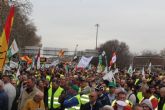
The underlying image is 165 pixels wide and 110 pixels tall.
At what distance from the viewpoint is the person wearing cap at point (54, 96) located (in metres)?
12.8

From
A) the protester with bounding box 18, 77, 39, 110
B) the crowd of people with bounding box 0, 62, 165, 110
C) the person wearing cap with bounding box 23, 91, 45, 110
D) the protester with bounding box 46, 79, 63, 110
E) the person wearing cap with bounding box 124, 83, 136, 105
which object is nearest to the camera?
the crowd of people with bounding box 0, 62, 165, 110

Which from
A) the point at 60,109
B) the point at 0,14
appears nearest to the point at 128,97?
the point at 60,109

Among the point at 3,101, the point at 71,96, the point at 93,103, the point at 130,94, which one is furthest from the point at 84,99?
the point at 130,94

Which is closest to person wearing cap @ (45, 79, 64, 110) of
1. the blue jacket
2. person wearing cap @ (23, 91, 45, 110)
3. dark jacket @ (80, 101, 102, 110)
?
the blue jacket

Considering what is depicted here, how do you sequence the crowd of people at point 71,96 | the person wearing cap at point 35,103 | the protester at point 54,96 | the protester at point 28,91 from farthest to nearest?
the protester at point 54,96 < the protester at point 28,91 < the person wearing cap at point 35,103 < the crowd of people at point 71,96

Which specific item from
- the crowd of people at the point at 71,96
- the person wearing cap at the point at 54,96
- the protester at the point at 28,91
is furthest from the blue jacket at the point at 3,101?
the person wearing cap at the point at 54,96

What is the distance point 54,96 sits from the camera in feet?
42.5

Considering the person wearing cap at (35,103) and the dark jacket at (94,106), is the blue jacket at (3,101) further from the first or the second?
the dark jacket at (94,106)

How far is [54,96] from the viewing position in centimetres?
1295

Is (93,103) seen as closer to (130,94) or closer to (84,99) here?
(84,99)

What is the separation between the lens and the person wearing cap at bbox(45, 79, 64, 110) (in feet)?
41.9

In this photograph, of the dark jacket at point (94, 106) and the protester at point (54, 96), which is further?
the protester at point (54, 96)

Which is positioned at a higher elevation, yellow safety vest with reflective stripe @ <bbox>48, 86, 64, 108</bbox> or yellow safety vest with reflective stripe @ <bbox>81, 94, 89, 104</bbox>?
yellow safety vest with reflective stripe @ <bbox>81, 94, 89, 104</bbox>

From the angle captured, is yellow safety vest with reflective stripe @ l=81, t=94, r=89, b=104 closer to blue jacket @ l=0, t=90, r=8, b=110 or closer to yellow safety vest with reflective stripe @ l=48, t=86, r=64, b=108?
blue jacket @ l=0, t=90, r=8, b=110
